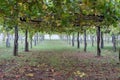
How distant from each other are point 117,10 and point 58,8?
283 centimetres

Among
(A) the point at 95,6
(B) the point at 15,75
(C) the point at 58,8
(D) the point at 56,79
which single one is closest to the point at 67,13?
(C) the point at 58,8

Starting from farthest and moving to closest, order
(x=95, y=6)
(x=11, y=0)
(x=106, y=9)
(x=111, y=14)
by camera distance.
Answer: (x=111, y=14)
(x=106, y=9)
(x=95, y=6)
(x=11, y=0)

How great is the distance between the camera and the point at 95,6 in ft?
35.7

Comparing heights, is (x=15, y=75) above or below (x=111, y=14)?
below

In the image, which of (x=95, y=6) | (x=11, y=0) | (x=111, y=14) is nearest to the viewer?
(x=11, y=0)

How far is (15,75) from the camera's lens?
43.0 feet

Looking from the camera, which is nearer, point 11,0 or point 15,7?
point 11,0

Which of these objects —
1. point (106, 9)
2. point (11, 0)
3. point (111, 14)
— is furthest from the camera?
point (111, 14)

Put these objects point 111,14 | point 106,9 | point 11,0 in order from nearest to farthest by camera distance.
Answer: point 11,0, point 106,9, point 111,14

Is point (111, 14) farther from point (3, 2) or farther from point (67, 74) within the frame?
point (3, 2)

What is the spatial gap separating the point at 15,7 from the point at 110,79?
5546 millimetres

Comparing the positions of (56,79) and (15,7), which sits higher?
(15,7)

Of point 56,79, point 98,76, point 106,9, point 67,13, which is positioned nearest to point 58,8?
point 67,13

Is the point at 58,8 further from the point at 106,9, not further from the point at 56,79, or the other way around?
the point at 56,79
